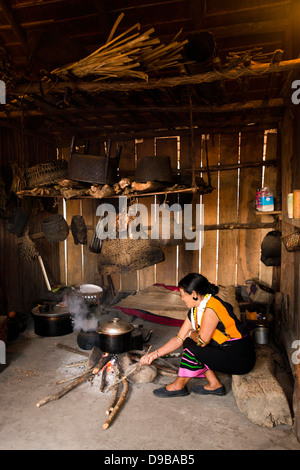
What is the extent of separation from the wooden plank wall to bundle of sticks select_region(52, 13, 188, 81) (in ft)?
10.6

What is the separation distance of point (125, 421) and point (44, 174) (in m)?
3.44

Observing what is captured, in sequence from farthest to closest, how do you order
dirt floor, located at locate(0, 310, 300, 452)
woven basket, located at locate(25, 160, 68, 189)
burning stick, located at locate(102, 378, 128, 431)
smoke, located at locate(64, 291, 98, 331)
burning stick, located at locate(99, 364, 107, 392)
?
smoke, located at locate(64, 291, 98, 331) → woven basket, located at locate(25, 160, 68, 189) → burning stick, located at locate(99, 364, 107, 392) → burning stick, located at locate(102, 378, 128, 431) → dirt floor, located at locate(0, 310, 300, 452)

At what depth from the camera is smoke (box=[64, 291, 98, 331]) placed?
5.73m

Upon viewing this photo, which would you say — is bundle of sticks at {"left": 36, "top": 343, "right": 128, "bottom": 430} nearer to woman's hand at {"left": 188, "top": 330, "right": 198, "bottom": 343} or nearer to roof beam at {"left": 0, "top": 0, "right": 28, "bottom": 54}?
woman's hand at {"left": 188, "top": 330, "right": 198, "bottom": 343}

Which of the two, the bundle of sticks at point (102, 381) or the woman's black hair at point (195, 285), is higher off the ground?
the woman's black hair at point (195, 285)

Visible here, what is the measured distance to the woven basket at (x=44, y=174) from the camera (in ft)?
16.8

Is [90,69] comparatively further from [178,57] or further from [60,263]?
[60,263]

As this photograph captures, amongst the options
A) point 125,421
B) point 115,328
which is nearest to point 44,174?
point 115,328

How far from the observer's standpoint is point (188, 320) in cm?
393

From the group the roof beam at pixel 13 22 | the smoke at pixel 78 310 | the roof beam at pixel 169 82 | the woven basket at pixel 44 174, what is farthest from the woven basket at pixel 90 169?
the smoke at pixel 78 310

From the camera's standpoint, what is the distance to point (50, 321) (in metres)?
5.63

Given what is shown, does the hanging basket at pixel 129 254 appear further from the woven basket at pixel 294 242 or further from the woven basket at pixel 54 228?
the woven basket at pixel 294 242

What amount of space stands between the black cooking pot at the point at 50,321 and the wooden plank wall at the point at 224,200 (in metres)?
2.34

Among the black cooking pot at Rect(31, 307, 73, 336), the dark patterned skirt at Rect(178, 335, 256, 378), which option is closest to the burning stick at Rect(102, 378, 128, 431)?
the dark patterned skirt at Rect(178, 335, 256, 378)
